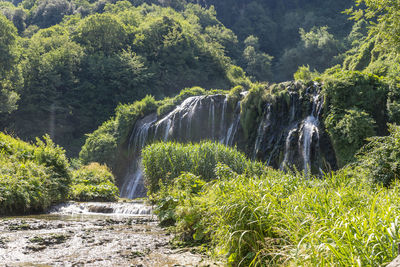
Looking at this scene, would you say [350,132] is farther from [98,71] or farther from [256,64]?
[256,64]

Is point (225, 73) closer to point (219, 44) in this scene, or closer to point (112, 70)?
point (219, 44)

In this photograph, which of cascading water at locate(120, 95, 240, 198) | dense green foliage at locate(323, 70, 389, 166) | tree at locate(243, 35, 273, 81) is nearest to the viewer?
dense green foliage at locate(323, 70, 389, 166)

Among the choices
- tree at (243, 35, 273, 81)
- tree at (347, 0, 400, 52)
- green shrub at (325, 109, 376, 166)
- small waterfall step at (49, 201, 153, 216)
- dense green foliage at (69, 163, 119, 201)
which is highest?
tree at (243, 35, 273, 81)

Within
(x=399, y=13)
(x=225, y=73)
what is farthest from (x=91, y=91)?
(x=399, y=13)

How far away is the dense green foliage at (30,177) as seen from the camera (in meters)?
8.73

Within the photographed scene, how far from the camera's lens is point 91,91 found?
1446 inches

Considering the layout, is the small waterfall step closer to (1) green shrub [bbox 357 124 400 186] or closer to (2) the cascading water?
(1) green shrub [bbox 357 124 400 186]

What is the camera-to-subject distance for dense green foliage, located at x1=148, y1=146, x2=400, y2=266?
242 centimetres

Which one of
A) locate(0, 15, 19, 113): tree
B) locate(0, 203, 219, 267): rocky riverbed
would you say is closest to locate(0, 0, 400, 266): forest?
locate(0, 15, 19, 113): tree

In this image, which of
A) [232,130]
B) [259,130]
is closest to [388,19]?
[259,130]

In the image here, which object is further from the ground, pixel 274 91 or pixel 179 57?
pixel 179 57

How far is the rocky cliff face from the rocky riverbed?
6085 mm

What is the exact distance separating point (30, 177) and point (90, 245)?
18.0 ft

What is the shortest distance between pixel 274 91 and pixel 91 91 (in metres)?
25.0
